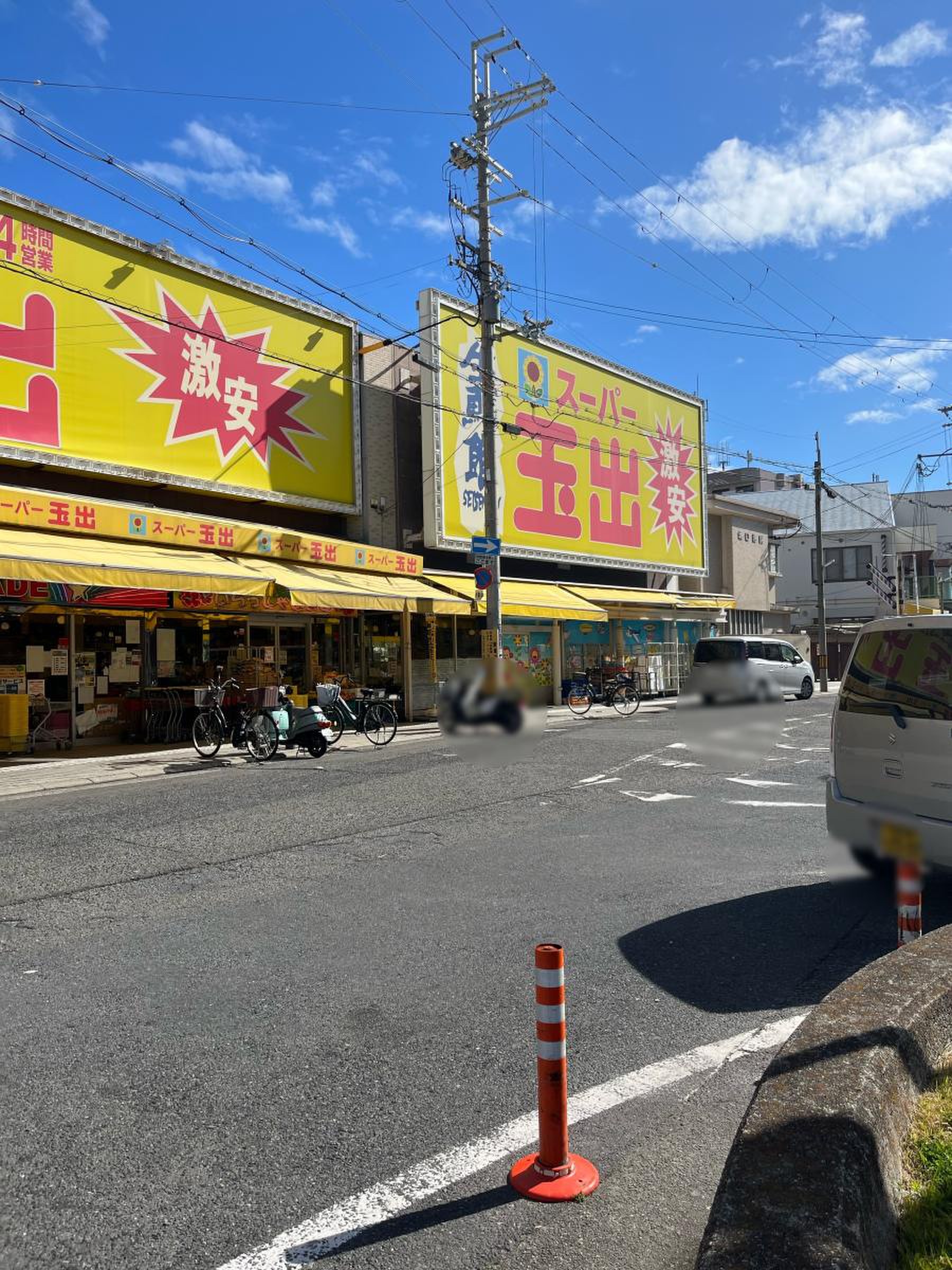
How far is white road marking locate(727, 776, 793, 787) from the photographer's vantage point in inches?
438

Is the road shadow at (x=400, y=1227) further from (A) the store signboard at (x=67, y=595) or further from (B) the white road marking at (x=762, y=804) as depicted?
(A) the store signboard at (x=67, y=595)

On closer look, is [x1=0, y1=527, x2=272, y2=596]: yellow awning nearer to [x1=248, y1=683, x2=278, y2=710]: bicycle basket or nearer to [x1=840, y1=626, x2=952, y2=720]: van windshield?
[x1=248, y1=683, x2=278, y2=710]: bicycle basket

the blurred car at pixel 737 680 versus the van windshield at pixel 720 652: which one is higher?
the van windshield at pixel 720 652

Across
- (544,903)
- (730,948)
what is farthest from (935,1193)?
(544,903)

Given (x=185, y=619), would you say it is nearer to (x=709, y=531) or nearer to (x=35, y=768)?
(x=35, y=768)

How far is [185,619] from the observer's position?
55.9 feet

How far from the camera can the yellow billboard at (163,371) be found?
1441 cm

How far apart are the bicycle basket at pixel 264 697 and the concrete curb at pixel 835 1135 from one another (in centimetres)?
851

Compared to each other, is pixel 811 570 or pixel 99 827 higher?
pixel 811 570

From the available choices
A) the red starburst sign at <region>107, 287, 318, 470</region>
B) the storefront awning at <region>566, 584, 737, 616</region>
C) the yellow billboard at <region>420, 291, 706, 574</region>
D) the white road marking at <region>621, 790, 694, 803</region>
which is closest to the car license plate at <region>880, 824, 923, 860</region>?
the white road marking at <region>621, 790, 694, 803</region>

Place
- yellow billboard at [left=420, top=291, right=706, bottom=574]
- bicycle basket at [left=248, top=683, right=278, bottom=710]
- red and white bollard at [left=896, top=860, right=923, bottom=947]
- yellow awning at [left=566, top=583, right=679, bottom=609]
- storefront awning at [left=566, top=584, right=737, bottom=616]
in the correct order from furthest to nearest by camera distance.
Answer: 1. yellow awning at [left=566, top=583, right=679, bottom=609]
2. storefront awning at [left=566, top=584, right=737, bottom=616]
3. yellow billboard at [left=420, top=291, right=706, bottom=574]
4. bicycle basket at [left=248, top=683, right=278, bottom=710]
5. red and white bollard at [left=896, top=860, right=923, bottom=947]

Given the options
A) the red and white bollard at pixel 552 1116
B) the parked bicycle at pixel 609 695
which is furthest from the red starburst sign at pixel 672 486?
the red and white bollard at pixel 552 1116

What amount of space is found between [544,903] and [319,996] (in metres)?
2.04

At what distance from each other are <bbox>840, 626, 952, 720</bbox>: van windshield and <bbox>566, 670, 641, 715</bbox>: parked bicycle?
5.78 ft
